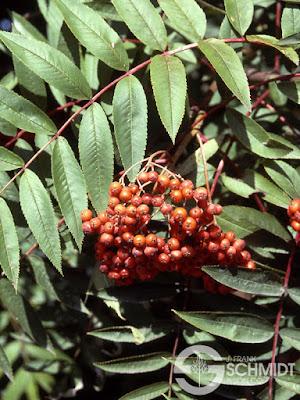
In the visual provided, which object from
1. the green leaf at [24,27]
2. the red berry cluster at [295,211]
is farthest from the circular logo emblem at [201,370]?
the green leaf at [24,27]

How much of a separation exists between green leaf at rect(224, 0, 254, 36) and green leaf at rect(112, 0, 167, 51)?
0.90 feet

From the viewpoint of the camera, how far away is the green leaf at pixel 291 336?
168 centimetres

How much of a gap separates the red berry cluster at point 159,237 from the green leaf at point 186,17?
0.58 meters

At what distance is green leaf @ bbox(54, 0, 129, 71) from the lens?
165 cm

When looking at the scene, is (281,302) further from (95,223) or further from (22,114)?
(22,114)

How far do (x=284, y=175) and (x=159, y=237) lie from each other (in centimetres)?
61

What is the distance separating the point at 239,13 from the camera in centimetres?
175

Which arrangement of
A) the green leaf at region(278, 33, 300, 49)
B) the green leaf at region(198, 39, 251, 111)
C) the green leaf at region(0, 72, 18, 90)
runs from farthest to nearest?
the green leaf at region(0, 72, 18, 90) < the green leaf at region(278, 33, 300, 49) < the green leaf at region(198, 39, 251, 111)

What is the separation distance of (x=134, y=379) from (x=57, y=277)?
2.17 ft

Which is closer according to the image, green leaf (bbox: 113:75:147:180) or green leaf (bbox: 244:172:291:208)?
green leaf (bbox: 113:75:147:180)

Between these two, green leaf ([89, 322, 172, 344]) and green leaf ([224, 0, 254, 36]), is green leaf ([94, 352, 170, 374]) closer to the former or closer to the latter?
green leaf ([89, 322, 172, 344])

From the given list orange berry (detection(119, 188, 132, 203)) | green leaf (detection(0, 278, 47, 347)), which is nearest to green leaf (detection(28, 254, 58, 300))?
green leaf (detection(0, 278, 47, 347))

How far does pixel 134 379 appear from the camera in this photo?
2.17 m

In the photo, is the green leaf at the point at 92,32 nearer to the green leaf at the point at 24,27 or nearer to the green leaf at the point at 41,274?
the green leaf at the point at 24,27
